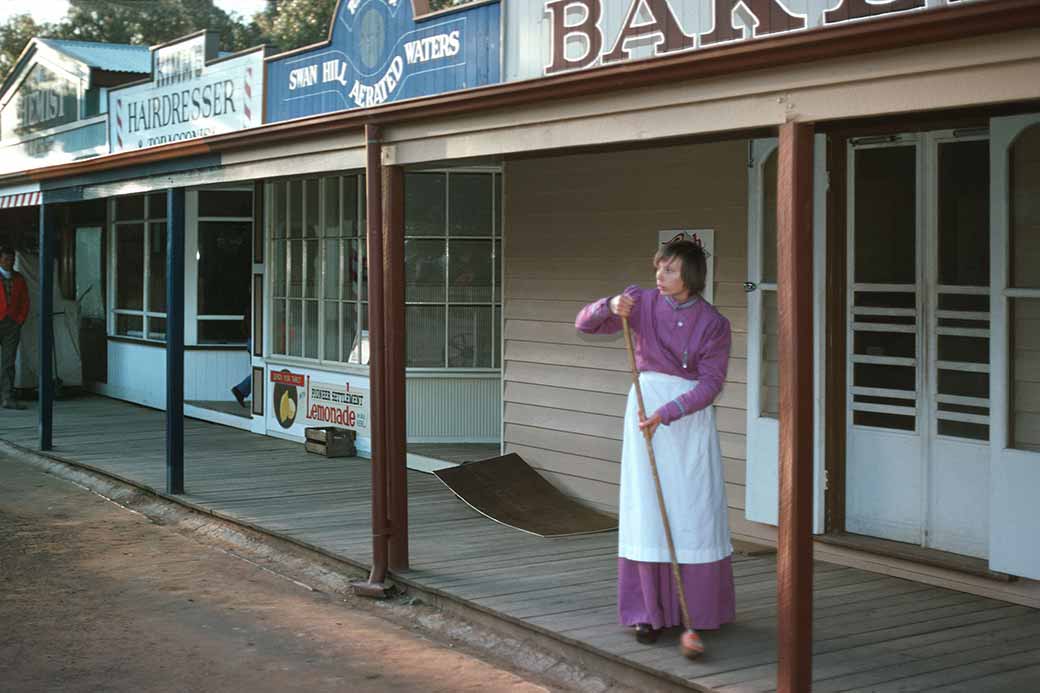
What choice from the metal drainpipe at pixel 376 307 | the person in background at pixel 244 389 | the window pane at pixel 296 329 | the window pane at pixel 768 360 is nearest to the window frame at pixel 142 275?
the person in background at pixel 244 389

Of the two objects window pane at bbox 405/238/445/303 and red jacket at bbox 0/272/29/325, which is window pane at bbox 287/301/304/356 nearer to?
window pane at bbox 405/238/445/303

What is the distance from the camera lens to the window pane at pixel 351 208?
38.1ft

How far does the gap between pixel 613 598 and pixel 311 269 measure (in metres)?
6.45

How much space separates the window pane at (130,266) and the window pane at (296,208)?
394 cm

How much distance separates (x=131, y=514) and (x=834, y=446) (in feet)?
16.9

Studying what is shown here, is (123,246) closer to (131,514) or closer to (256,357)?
(256,357)

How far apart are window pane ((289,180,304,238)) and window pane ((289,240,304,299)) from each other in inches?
4.0

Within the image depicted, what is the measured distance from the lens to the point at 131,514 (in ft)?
31.8

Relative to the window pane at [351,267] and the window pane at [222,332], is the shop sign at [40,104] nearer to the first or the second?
the window pane at [222,332]

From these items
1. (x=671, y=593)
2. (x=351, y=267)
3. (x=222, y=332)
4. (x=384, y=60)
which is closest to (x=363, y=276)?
(x=351, y=267)

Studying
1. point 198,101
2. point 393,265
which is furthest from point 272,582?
point 198,101

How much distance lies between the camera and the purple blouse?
571 centimetres

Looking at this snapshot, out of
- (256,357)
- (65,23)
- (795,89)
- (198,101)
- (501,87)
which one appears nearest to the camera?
(795,89)

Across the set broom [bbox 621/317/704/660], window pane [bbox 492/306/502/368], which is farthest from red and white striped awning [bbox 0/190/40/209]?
broom [bbox 621/317/704/660]
